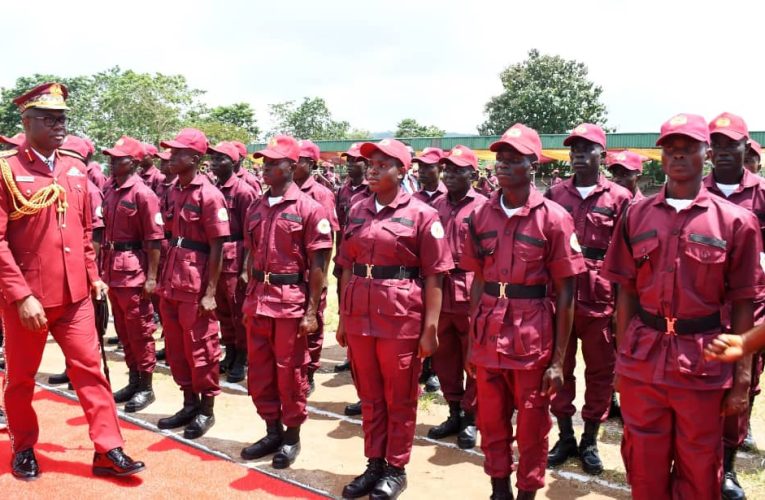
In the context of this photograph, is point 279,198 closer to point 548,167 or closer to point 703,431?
point 703,431

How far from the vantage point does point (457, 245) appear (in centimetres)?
557

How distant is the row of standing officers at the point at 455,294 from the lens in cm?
319

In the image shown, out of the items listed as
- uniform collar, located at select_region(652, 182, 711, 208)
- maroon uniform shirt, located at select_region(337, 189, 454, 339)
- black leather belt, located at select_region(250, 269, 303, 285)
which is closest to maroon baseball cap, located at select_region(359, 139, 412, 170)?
maroon uniform shirt, located at select_region(337, 189, 454, 339)

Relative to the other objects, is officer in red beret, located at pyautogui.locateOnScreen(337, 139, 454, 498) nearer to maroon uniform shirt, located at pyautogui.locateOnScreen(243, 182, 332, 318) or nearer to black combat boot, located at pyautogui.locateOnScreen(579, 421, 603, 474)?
maroon uniform shirt, located at pyautogui.locateOnScreen(243, 182, 332, 318)

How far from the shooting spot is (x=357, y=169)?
28.8 ft

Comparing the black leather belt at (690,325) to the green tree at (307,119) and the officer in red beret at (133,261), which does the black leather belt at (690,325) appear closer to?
the officer in red beret at (133,261)

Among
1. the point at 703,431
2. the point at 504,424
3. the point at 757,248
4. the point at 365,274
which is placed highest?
the point at 757,248

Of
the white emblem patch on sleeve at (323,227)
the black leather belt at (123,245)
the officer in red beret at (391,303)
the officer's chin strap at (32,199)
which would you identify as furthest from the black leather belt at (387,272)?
the black leather belt at (123,245)

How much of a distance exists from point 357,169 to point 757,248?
20.1 ft

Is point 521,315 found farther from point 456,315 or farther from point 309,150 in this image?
point 309,150

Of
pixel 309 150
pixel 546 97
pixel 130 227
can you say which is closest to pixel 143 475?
pixel 130 227

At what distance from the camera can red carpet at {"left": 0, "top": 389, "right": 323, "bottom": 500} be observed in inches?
168

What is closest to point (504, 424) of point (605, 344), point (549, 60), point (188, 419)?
point (605, 344)

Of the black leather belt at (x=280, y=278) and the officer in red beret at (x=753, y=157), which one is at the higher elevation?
the officer in red beret at (x=753, y=157)
